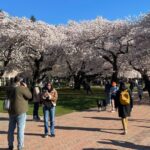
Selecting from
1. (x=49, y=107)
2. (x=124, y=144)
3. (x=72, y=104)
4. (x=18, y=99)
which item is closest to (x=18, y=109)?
(x=18, y=99)

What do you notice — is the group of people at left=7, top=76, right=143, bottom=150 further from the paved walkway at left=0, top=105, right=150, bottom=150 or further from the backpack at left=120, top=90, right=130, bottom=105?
the paved walkway at left=0, top=105, right=150, bottom=150

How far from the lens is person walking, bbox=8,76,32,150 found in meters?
11.0

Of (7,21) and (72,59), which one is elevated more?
(7,21)

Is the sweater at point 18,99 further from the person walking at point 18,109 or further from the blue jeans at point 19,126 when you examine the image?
the blue jeans at point 19,126

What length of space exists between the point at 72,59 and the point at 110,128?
3536 cm

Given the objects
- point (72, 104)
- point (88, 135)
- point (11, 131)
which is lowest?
point (88, 135)

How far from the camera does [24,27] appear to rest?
44.4 metres

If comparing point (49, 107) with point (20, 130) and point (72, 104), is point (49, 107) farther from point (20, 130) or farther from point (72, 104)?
point (72, 104)

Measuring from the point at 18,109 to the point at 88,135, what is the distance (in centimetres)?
361

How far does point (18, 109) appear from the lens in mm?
11133

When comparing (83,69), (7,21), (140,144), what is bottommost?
(140,144)

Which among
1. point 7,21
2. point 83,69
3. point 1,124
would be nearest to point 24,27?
point 7,21

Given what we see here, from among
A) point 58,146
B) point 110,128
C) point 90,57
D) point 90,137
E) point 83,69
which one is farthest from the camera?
point 83,69

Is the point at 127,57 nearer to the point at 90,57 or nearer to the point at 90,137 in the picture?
the point at 90,57
